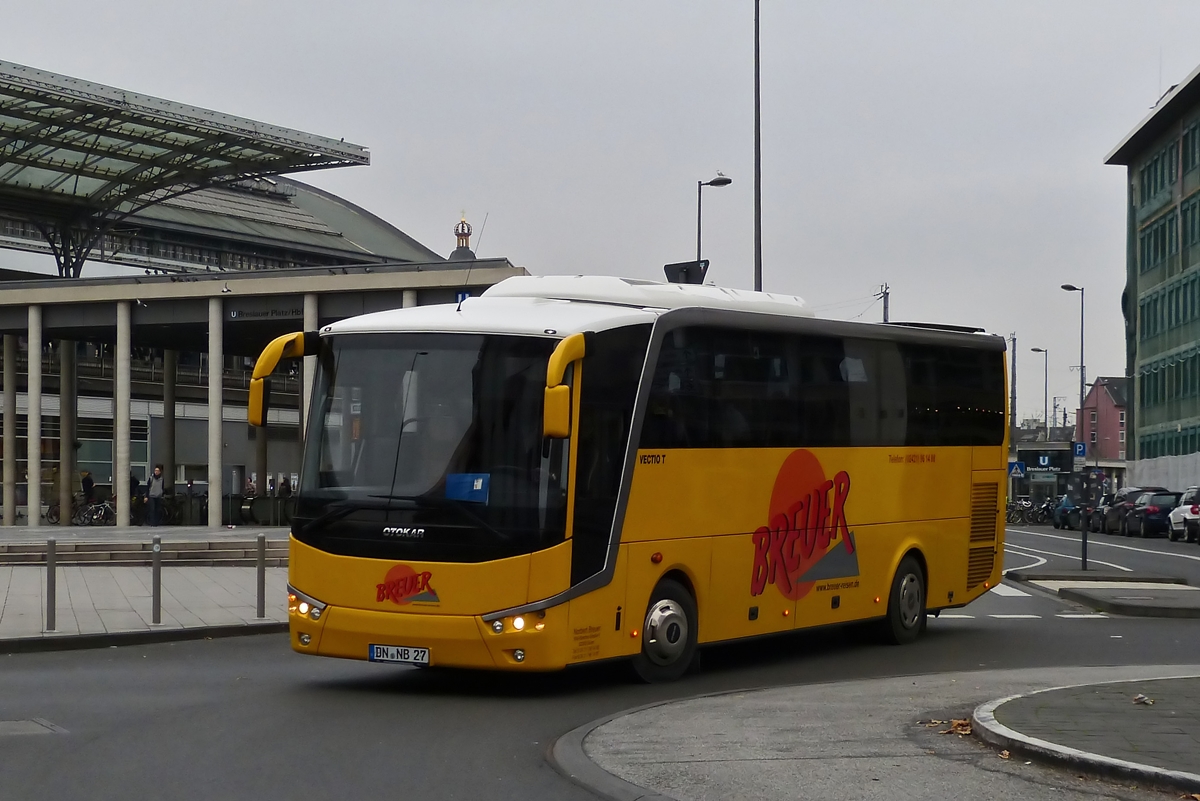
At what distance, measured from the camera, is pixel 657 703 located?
11.6 metres

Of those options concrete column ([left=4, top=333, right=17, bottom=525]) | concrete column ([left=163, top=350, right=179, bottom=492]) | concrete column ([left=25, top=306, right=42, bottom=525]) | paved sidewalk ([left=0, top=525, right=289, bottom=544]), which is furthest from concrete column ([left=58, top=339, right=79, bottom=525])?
paved sidewalk ([left=0, top=525, right=289, bottom=544])

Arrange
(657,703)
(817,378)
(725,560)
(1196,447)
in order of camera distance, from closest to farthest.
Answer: (657,703)
(725,560)
(817,378)
(1196,447)

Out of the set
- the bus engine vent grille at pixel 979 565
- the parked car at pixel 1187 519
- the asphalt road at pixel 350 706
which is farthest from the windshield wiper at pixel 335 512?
the parked car at pixel 1187 519

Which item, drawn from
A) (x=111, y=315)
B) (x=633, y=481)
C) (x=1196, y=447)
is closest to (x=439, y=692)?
(x=633, y=481)

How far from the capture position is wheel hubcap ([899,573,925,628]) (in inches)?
663

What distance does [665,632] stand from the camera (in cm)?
1338

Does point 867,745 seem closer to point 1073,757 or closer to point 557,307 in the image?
point 1073,757

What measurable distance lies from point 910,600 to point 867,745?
781 centimetres

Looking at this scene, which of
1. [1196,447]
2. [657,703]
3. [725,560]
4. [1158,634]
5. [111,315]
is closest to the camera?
[657,703]

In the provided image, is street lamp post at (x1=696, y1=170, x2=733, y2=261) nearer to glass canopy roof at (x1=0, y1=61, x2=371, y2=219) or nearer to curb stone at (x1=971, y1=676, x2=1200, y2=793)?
glass canopy roof at (x1=0, y1=61, x2=371, y2=219)

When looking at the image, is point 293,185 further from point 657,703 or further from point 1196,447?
point 657,703

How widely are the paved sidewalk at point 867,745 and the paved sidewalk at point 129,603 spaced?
698 centimetres

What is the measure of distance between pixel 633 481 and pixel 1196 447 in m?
66.8

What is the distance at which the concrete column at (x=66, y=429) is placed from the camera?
4866 centimetres
